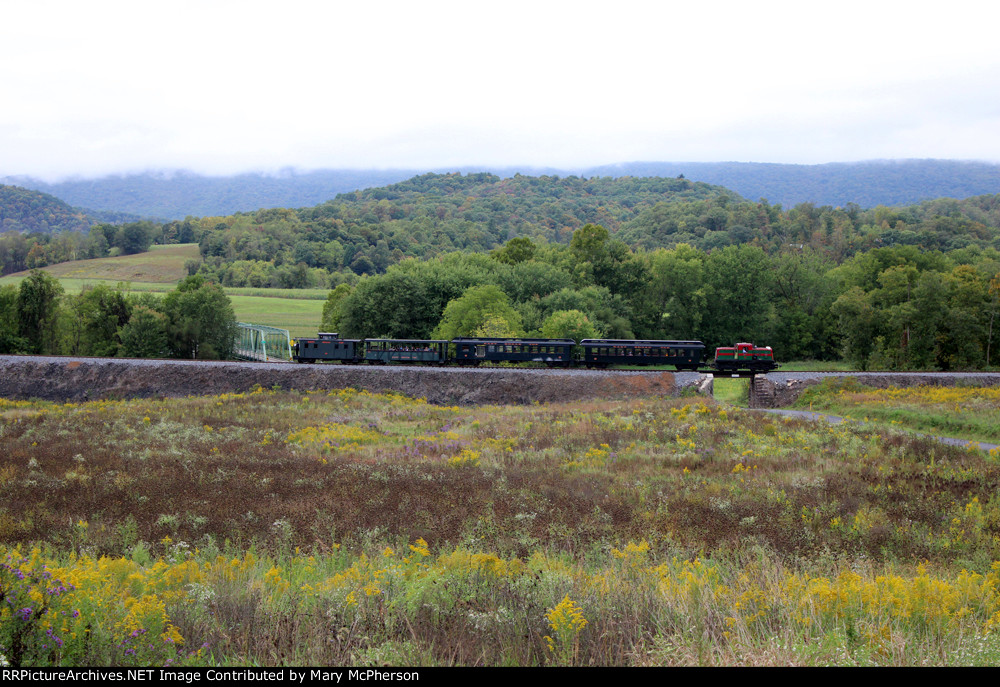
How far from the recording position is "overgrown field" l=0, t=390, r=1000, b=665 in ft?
19.5

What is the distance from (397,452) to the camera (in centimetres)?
2127

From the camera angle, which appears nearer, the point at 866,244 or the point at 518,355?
the point at 518,355

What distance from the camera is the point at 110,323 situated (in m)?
63.2

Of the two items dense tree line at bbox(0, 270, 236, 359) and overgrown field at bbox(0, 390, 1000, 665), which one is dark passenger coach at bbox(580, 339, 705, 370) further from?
dense tree line at bbox(0, 270, 236, 359)

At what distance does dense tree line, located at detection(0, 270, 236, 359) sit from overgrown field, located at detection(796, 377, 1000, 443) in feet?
169

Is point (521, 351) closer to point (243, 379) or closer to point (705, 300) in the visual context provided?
point (243, 379)

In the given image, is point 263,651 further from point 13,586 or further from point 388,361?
point 388,361

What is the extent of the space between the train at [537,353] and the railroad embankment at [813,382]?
17.6 feet

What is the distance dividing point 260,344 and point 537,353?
105 ft

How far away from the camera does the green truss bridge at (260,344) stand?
6412 centimetres

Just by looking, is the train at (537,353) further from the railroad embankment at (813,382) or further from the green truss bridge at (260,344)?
the green truss bridge at (260,344)

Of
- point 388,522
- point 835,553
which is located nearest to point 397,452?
point 388,522
